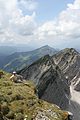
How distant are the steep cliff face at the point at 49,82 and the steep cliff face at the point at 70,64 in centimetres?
3448

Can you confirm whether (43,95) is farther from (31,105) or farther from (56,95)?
(31,105)

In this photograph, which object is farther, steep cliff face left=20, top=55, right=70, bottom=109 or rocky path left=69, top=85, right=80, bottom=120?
rocky path left=69, top=85, right=80, bottom=120

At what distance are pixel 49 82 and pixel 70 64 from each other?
57.9m

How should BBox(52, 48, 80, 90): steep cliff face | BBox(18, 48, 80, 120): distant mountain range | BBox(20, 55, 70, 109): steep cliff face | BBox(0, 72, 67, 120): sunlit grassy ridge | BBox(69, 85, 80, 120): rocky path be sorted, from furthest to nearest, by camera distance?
BBox(52, 48, 80, 90): steep cliff face < BBox(69, 85, 80, 120): rocky path < BBox(18, 48, 80, 120): distant mountain range < BBox(20, 55, 70, 109): steep cliff face < BBox(0, 72, 67, 120): sunlit grassy ridge

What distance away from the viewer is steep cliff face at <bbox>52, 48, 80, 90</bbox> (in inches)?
6791

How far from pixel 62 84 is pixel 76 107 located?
1892 centimetres

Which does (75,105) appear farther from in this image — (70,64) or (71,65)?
(71,65)

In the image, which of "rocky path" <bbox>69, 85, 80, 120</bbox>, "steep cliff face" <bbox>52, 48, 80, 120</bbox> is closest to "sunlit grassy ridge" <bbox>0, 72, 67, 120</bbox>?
"rocky path" <bbox>69, 85, 80, 120</bbox>

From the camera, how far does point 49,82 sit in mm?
118250

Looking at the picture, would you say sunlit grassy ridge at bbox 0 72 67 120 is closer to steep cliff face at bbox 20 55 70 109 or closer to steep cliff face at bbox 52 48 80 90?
steep cliff face at bbox 20 55 70 109

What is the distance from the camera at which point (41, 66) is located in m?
135

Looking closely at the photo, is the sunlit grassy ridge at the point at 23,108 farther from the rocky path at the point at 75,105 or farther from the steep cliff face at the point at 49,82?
the rocky path at the point at 75,105

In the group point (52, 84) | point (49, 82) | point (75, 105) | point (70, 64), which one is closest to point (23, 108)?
point (49, 82)

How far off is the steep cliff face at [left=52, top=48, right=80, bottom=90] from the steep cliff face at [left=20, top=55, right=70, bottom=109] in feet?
113
